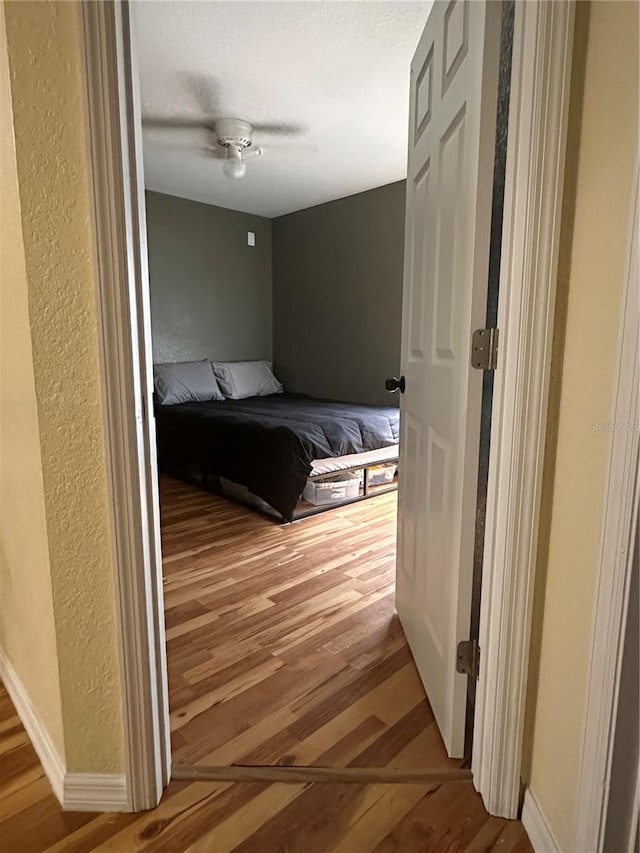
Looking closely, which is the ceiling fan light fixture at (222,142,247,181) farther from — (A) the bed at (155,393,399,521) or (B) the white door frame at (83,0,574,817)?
(B) the white door frame at (83,0,574,817)

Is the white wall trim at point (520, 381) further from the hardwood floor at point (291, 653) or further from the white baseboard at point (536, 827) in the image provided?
the hardwood floor at point (291, 653)

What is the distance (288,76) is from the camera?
2369 mm

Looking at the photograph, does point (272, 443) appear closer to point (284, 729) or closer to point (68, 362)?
point (284, 729)

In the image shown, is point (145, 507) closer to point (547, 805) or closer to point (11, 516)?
point (11, 516)

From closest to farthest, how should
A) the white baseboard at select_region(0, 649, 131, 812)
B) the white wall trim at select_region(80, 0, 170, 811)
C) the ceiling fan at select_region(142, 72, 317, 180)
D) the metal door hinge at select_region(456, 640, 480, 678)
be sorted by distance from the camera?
the white wall trim at select_region(80, 0, 170, 811) → the white baseboard at select_region(0, 649, 131, 812) → the metal door hinge at select_region(456, 640, 480, 678) → the ceiling fan at select_region(142, 72, 317, 180)

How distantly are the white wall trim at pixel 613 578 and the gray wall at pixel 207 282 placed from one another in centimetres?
401

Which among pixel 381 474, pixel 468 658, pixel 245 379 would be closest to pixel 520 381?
pixel 468 658

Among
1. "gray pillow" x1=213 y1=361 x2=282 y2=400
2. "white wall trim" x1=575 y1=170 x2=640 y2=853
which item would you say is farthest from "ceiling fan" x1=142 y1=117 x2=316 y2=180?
"white wall trim" x1=575 y1=170 x2=640 y2=853

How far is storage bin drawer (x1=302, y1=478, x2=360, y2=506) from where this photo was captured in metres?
3.14

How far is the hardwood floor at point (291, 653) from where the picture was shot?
51.4 inches

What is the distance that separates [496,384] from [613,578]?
43cm

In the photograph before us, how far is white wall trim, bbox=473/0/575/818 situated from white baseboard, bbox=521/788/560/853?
27 millimetres

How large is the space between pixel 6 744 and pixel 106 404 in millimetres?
1036

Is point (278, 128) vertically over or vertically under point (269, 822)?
over
